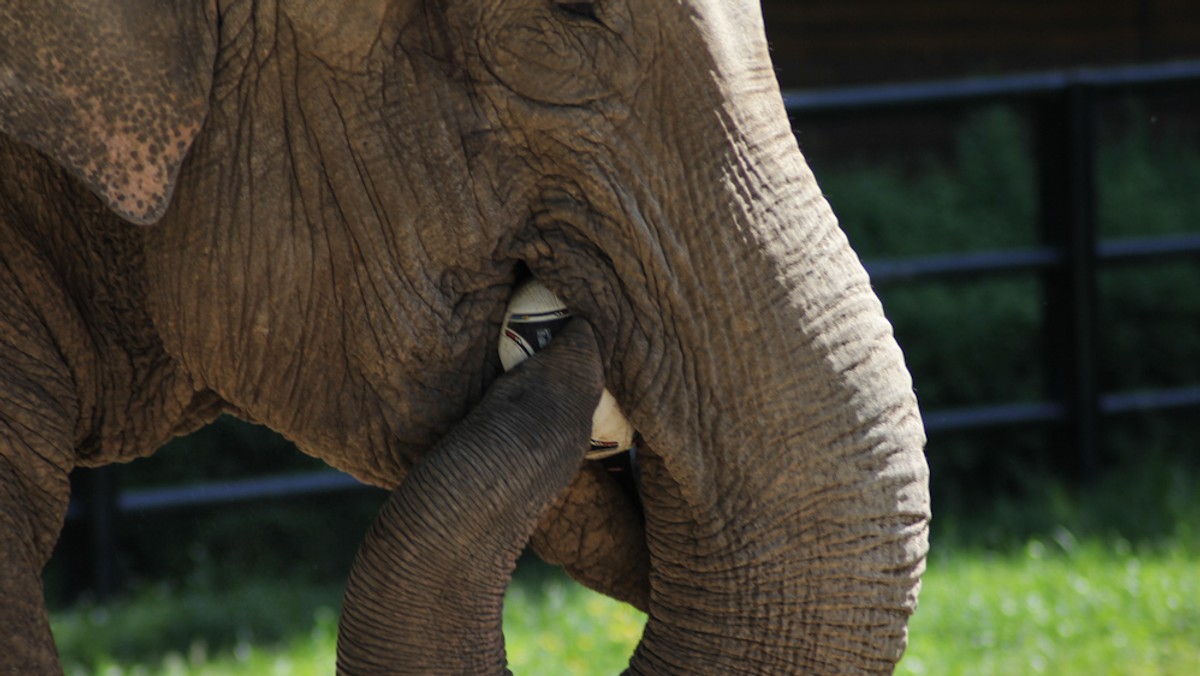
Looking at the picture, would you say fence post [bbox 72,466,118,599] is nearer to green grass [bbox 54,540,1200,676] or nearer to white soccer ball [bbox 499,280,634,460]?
green grass [bbox 54,540,1200,676]

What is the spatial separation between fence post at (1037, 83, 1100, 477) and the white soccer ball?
476 centimetres

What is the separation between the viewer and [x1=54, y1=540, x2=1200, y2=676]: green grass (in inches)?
183

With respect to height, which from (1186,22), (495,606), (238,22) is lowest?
(495,606)

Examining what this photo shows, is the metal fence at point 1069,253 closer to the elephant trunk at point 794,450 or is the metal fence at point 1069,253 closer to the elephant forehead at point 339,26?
the elephant trunk at point 794,450

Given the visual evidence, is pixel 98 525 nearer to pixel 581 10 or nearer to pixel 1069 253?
pixel 1069 253

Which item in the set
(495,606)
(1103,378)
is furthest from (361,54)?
(1103,378)

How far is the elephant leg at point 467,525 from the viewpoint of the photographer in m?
1.96

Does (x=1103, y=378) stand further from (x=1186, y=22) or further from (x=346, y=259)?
(x=346, y=259)

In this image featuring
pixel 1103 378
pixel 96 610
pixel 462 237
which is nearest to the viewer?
pixel 462 237

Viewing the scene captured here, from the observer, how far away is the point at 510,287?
2078mm

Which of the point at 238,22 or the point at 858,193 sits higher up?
the point at 858,193

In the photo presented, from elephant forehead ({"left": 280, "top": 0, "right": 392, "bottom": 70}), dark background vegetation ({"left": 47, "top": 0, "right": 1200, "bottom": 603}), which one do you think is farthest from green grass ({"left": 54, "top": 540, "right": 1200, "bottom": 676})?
elephant forehead ({"left": 280, "top": 0, "right": 392, "bottom": 70})

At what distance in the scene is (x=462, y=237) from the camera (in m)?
2.03

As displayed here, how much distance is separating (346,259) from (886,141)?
848cm
